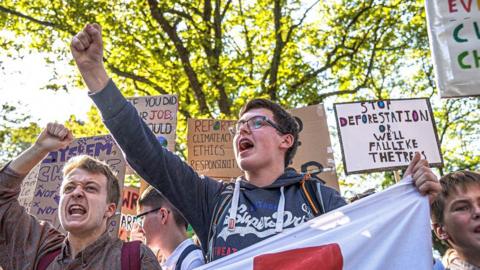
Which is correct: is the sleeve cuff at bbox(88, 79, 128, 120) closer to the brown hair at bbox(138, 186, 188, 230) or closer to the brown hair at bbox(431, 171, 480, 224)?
the brown hair at bbox(138, 186, 188, 230)

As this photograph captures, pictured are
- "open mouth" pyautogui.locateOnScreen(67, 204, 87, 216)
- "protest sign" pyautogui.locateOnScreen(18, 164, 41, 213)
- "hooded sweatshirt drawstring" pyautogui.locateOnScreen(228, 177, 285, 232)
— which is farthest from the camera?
"protest sign" pyautogui.locateOnScreen(18, 164, 41, 213)

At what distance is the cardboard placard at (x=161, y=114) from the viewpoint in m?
6.21

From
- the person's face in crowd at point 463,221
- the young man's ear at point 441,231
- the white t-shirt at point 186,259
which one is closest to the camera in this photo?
the person's face in crowd at point 463,221

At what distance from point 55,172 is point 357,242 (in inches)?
134

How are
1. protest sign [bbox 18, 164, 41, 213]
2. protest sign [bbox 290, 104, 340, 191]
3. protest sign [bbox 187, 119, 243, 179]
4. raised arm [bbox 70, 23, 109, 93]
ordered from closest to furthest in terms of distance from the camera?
raised arm [bbox 70, 23, 109, 93] < protest sign [bbox 18, 164, 41, 213] < protest sign [bbox 290, 104, 340, 191] < protest sign [bbox 187, 119, 243, 179]

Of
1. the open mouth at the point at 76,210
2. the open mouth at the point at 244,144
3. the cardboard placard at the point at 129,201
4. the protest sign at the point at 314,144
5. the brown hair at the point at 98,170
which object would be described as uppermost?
the protest sign at the point at 314,144

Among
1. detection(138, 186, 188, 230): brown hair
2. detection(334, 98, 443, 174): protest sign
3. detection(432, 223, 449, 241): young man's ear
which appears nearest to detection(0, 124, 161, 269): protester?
detection(138, 186, 188, 230): brown hair

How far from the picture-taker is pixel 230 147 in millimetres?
6336

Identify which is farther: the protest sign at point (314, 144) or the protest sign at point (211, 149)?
the protest sign at point (211, 149)

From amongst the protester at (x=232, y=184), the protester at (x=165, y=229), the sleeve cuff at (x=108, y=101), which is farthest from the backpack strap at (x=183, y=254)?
the sleeve cuff at (x=108, y=101)

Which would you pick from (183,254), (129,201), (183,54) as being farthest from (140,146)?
(183,54)

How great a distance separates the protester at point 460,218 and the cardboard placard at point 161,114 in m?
3.89

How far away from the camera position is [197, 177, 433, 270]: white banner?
215 centimetres

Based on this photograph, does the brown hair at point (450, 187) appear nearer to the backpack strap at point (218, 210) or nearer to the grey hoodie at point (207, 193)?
the grey hoodie at point (207, 193)
